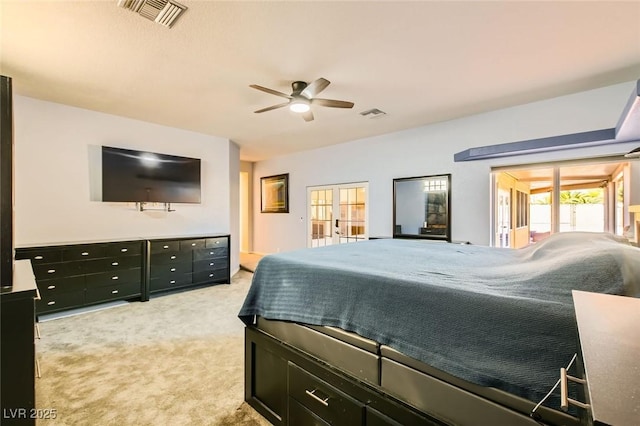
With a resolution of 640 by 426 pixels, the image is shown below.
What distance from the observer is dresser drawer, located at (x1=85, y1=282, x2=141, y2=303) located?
3.68 m

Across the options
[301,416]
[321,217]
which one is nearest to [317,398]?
[301,416]

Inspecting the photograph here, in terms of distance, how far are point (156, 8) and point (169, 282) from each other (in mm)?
3672

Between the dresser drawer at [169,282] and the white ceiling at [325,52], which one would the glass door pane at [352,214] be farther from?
the dresser drawer at [169,282]

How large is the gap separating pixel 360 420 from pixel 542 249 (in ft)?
4.68

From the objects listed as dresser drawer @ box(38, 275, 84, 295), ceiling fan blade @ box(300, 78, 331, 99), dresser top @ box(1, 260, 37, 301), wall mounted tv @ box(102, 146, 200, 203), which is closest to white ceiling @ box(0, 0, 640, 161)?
ceiling fan blade @ box(300, 78, 331, 99)

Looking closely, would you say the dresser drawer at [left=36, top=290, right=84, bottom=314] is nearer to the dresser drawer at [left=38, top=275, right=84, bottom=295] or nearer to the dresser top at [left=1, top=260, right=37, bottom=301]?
the dresser drawer at [left=38, top=275, right=84, bottom=295]

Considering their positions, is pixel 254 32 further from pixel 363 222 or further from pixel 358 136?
pixel 363 222

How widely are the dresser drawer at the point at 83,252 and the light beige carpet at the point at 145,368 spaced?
2.39 ft

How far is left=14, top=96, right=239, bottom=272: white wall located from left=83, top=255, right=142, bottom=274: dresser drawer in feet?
1.74

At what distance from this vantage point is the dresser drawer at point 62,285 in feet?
11.0

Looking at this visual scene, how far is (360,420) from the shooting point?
4.27ft

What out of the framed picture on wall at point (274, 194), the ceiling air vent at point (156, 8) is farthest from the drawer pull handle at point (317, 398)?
the framed picture on wall at point (274, 194)

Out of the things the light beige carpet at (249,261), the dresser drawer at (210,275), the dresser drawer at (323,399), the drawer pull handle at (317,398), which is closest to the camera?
the dresser drawer at (323,399)

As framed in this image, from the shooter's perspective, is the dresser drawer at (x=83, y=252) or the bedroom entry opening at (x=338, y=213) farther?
the bedroom entry opening at (x=338, y=213)
